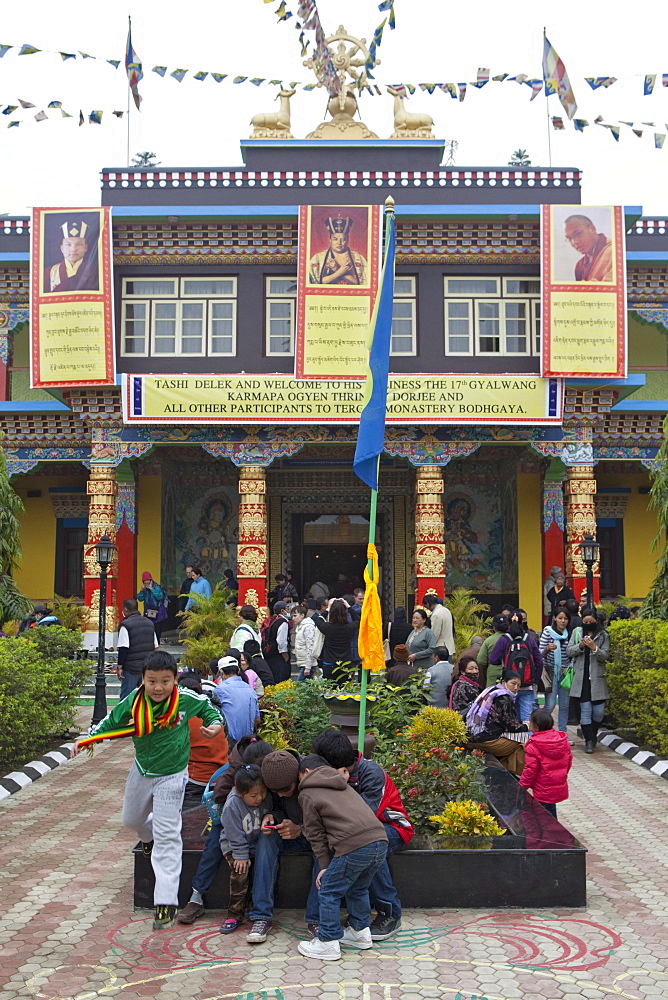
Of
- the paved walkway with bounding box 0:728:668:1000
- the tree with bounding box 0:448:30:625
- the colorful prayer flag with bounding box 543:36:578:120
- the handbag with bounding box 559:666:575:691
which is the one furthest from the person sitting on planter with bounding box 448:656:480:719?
the colorful prayer flag with bounding box 543:36:578:120

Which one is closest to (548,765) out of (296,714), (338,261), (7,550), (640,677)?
(296,714)

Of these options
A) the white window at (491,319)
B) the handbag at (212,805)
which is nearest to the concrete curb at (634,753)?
the handbag at (212,805)

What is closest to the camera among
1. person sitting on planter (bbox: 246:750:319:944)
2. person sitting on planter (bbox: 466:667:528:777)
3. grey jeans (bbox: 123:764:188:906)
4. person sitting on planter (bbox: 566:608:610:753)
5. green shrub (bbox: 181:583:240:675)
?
person sitting on planter (bbox: 246:750:319:944)

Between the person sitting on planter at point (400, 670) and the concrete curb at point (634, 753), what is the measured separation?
2764mm

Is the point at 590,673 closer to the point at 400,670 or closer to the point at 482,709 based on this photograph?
the point at 400,670

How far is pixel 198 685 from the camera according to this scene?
759cm

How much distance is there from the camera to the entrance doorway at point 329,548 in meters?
22.7

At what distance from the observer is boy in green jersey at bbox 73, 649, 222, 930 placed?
19.3 ft

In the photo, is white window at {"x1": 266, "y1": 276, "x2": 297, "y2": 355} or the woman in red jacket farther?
white window at {"x1": 266, "y1": 276, "x2": 297, "y2": 355}

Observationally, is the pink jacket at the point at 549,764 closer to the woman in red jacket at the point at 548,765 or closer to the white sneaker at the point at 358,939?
the woman in red jacket at the point at 548,765

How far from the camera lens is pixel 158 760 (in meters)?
5.95

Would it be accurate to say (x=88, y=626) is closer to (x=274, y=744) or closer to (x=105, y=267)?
(x=105, y=267)

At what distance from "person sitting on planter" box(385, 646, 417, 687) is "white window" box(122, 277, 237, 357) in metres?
9.78

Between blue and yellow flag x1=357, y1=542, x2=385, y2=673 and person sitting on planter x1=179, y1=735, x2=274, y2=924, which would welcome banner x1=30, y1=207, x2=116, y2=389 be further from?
person sitting on planter x1=179, y1=735, x2=274, y2=924
